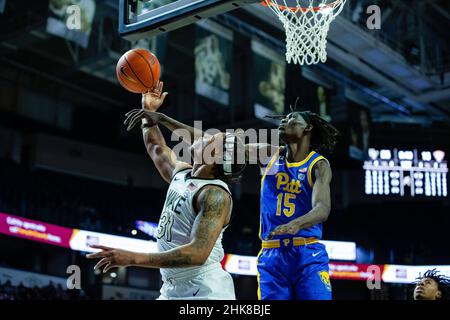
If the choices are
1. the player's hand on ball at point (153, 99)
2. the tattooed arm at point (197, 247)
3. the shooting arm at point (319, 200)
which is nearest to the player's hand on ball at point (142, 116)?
the player's hand on ball at point (153, 99)

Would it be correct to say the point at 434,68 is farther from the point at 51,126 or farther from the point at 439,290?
the point at 439,290

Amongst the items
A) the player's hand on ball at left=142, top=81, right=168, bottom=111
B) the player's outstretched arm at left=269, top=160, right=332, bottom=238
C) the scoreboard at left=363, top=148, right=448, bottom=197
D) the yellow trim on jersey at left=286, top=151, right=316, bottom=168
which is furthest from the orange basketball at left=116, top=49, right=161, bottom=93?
the scoreboard at left=363, top=148, right=448, bottom=197

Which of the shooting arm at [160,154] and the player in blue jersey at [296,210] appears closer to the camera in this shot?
the shooting arm at [160,154]

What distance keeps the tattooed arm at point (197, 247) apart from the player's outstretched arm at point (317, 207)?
0.80 m

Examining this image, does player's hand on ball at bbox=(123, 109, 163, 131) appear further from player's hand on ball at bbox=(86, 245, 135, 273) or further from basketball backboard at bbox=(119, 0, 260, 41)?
player's hand on ball at bbox=(86, 245, 135, 273)

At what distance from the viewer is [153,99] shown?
4.77 metres

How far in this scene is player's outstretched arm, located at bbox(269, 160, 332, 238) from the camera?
4.22 meters

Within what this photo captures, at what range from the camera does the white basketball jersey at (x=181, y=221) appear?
3570mm

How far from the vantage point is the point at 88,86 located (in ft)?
56.3

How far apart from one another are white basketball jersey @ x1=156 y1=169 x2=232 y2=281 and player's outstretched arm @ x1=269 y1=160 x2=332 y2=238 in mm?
649

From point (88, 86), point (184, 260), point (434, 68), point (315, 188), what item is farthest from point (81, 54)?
point (184, 260)

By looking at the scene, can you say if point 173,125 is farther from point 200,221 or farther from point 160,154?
point 200,221

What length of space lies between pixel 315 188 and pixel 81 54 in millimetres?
11685

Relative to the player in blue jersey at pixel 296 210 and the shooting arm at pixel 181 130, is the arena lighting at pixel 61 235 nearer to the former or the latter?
the player in blue jersey at pixel 296 210
